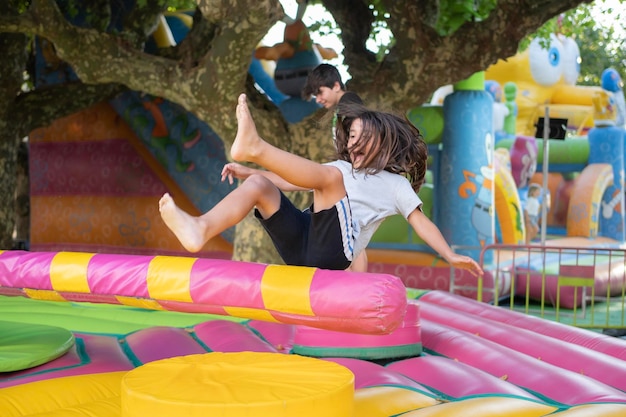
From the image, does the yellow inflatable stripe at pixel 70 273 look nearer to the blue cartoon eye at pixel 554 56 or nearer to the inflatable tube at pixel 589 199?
the inflatable tube at pixel 589 199

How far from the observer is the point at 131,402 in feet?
6.73

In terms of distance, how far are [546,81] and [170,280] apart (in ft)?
46.0

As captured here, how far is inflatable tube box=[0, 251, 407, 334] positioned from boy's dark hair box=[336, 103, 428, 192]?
24.6 inches

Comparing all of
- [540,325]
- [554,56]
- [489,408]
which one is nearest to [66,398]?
[489,408]

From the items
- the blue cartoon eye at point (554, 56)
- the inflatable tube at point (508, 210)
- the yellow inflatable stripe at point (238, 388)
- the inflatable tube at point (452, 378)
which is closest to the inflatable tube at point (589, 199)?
the inflatable tube at point (508, 210)

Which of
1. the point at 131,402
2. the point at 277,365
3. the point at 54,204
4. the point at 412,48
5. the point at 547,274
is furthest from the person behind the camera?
Result: the point at 54,204

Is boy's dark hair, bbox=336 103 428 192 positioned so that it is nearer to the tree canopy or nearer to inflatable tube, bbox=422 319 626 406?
inflatable tube, bbox=422 319 626 406

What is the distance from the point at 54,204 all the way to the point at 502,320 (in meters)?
6.30

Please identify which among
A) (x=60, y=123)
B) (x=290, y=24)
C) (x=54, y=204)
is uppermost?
(x=290, y=24)

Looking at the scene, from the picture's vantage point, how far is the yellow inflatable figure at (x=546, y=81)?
15.0 meters

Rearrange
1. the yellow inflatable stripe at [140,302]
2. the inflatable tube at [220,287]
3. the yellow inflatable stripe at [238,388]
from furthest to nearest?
the yellow inflatable stripe at [140,302] → the inflatable tube at [220,287] → the yellow inflatable stripe at [238,388]

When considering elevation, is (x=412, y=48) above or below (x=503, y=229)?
above

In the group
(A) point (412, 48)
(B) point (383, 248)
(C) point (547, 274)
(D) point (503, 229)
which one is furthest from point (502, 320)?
(D) point (503, 229)

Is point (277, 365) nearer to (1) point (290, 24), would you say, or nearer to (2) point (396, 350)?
(2) point (396, 350)
